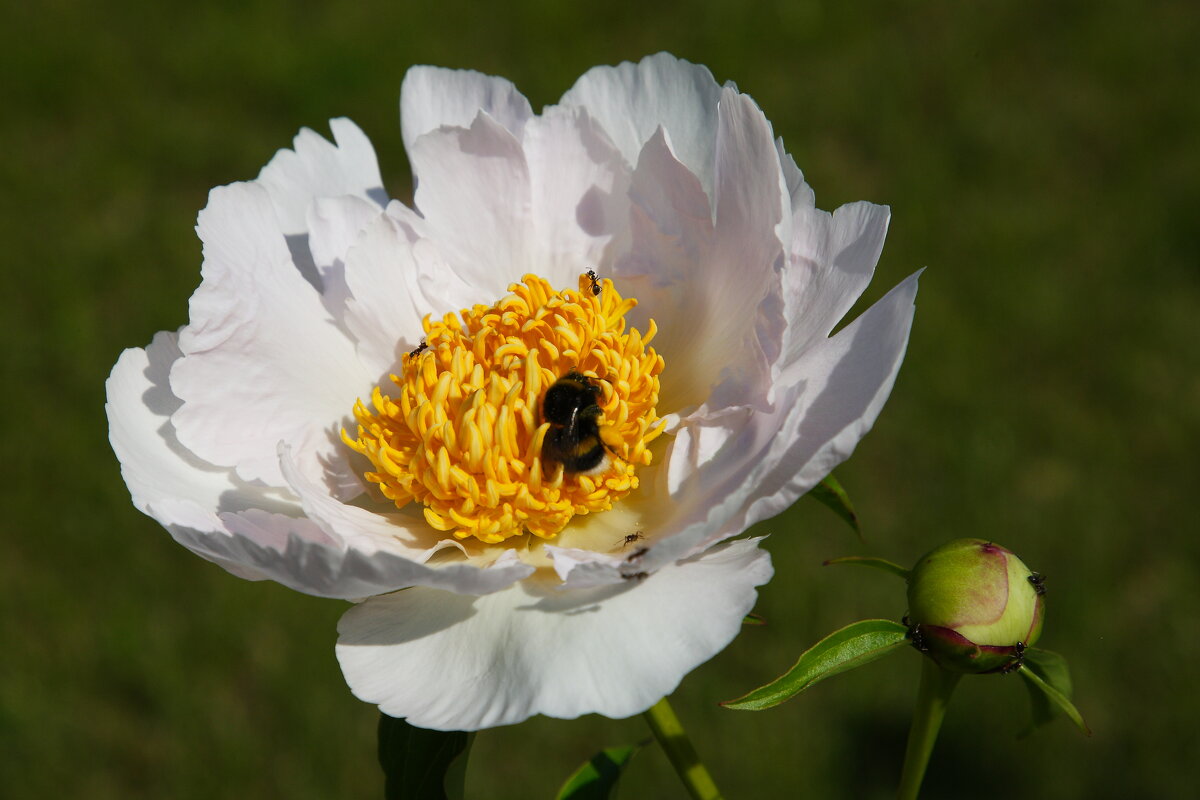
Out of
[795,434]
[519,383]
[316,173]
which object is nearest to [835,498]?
[795,434]

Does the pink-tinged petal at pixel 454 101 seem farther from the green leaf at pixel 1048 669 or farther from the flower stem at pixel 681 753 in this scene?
the green leaf at pixel 1048 669

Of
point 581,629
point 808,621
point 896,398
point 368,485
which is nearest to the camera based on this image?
point 581,629

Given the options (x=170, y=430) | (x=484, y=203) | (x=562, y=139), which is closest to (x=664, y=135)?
(x=562, y=139)

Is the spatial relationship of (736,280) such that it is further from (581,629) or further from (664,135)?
(581,629)

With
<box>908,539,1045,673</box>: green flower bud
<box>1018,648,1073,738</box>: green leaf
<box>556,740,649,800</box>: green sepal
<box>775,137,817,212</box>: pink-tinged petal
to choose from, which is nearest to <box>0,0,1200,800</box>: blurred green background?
<box>556,740,649,800</box>: green sepal

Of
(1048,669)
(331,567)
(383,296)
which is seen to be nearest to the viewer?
(331,567)

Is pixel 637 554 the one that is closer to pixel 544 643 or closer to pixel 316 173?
pixel 544 643

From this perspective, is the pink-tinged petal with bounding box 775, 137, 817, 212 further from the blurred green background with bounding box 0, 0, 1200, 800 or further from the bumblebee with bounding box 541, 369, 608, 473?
the blurred green background with bounding box 0, 0, 1200, 800
